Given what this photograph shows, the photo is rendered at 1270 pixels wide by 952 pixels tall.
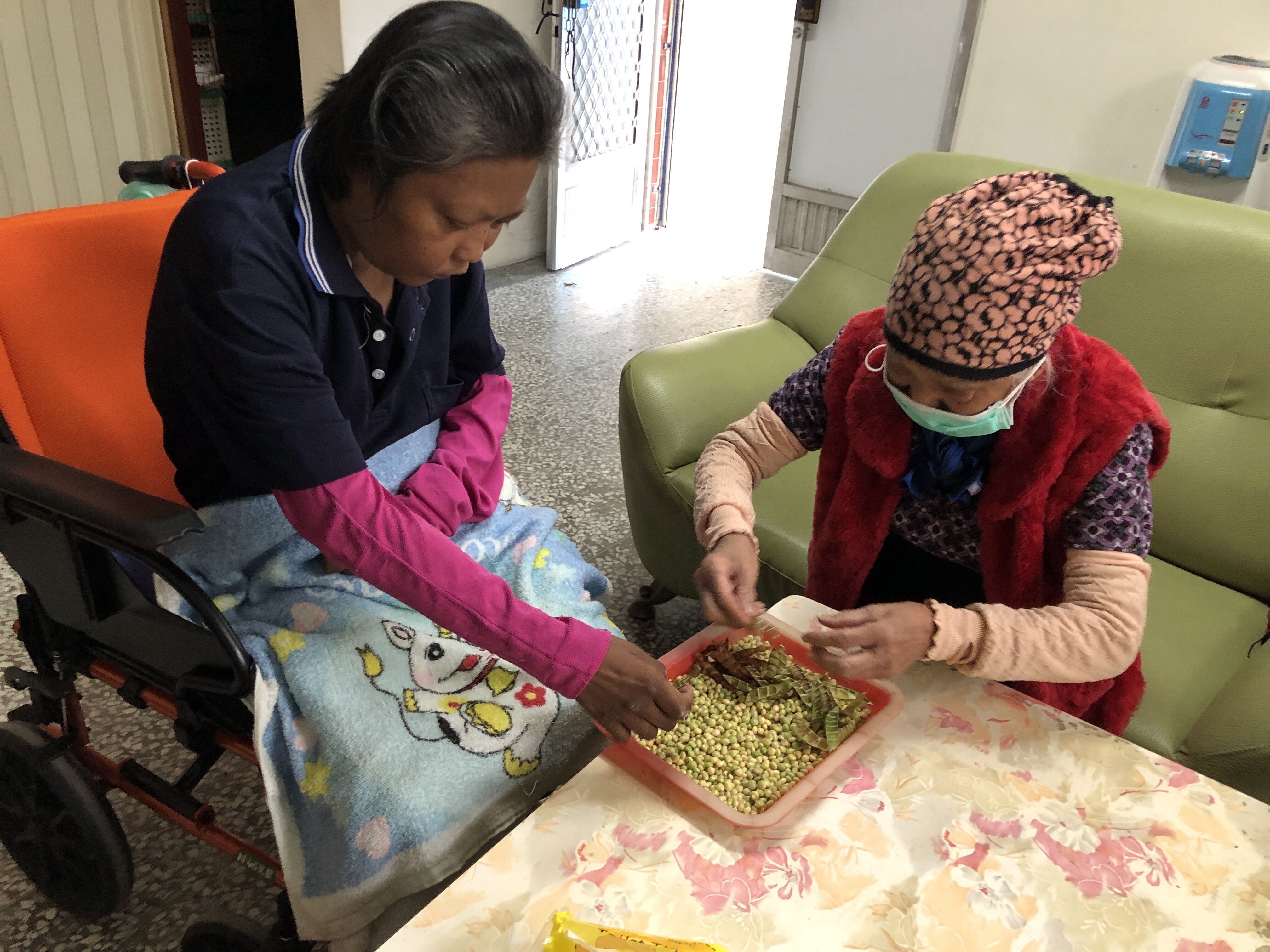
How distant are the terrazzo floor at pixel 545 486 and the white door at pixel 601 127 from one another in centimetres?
17

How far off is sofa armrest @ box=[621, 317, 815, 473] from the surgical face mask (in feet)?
2.33

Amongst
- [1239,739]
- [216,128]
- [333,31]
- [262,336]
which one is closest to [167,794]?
[262,336]

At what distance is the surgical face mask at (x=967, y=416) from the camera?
3.39 ft

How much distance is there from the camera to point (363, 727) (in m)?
1.05

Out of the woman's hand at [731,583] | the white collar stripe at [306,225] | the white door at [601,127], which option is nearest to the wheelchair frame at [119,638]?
the white collar stripe at [306,225]

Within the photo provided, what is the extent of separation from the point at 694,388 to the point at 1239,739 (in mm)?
1099

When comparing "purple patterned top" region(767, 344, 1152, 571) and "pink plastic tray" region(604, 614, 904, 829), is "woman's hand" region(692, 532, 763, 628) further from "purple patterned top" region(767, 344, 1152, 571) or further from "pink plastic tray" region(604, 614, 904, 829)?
"purple patterned top" region(767, 344, 1152, 571)

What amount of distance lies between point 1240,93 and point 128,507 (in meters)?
3.42

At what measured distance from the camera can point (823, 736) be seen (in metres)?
1.00

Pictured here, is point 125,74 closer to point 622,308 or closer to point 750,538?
→ point 622,308

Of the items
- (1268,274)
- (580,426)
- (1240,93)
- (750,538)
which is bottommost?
(580,426)

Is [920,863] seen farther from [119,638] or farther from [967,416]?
[119,638]

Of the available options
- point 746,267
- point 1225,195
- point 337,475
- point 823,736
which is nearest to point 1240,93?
point 1225,195

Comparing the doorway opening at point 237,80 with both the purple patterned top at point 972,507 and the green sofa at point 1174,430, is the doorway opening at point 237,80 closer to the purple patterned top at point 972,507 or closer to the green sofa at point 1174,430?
the green sofa at point 1174,430
